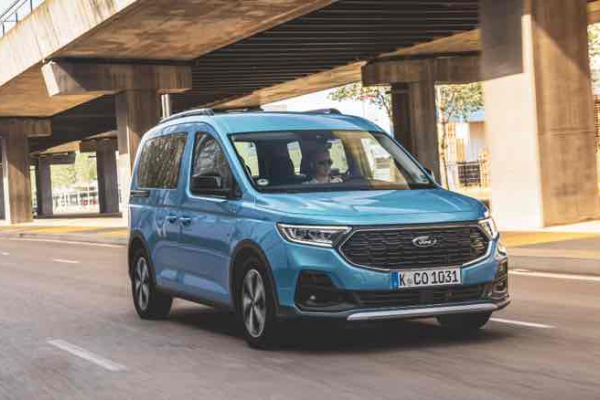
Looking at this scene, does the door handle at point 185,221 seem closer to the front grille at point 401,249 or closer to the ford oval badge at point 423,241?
the front grille at point 401,249

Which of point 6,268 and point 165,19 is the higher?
point 165,19

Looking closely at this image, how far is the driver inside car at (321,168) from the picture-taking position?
9.44 metres

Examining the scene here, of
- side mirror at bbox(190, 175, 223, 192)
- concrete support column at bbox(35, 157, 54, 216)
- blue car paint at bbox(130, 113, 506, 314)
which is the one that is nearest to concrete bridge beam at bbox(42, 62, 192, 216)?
blue car paint at bbox(130, 113, 506, 314)

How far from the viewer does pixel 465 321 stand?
936cm

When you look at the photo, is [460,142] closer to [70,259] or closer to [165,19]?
[165,19]

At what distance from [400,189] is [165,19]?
72.7ft

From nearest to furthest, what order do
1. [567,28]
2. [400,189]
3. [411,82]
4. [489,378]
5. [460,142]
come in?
[489,378], [400,189], [567,28], [411,82], [460,142]

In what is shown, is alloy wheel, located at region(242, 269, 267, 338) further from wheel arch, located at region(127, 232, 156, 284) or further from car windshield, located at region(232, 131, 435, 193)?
wheel arch, located at region(127, 232, 156, 284)

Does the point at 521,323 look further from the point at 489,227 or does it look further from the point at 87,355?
the point at 87,355

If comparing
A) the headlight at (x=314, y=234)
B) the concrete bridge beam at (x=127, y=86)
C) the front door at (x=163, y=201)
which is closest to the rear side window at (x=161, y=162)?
the front door at (x=163, y=201)

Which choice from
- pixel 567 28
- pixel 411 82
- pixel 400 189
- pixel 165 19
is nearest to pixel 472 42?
pixel 411 82

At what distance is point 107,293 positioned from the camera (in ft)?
50.0

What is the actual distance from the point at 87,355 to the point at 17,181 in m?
53.8

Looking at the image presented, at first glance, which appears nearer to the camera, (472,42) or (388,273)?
Answer: (388,273)
